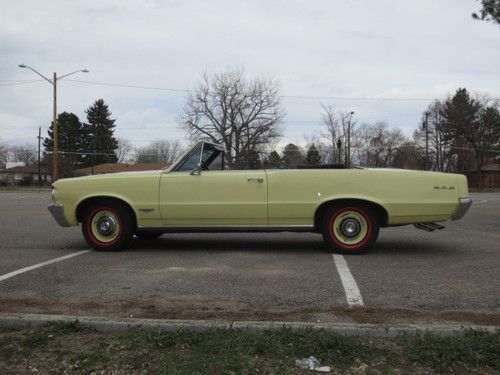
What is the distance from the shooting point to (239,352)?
152 inches

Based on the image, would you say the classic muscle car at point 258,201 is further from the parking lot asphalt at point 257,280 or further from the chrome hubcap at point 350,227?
the parking lot asphalt at point 257,280

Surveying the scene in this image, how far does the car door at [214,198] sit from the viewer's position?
806 cm

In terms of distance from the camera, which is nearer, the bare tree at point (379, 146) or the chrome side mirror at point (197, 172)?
the chrome side mirror at point (197, 172)

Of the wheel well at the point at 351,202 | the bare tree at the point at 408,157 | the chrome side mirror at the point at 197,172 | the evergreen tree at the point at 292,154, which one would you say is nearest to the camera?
the wheel well at the point at 351,202

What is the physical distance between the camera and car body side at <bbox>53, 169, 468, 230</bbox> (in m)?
7.89

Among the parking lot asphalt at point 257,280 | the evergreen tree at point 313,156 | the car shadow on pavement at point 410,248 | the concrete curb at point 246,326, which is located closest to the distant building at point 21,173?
the evergreen tree at point 313,156

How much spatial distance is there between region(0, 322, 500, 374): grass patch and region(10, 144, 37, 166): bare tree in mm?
132945

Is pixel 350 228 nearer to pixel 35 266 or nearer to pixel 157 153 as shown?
pixel 35 266

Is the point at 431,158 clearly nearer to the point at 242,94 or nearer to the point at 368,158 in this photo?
the point at 368,158

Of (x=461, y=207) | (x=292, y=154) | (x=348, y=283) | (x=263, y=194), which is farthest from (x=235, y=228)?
(x=292, y=154)

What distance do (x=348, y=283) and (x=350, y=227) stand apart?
6.63ft

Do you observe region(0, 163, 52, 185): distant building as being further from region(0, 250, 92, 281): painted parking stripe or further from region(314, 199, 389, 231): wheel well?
region(314, 199, 389, 231): wheel well

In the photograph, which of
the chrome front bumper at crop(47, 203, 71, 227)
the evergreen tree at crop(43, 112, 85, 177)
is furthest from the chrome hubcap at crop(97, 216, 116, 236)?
the evergreen tree at crop(43, 112, 85, 177)

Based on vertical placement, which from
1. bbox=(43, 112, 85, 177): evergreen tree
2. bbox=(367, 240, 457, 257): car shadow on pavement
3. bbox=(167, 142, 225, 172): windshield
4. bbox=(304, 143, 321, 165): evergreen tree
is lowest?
bbox=(367, 240, 457, 257): car shadow on pavement
